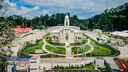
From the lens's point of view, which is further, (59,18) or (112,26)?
(59,18)

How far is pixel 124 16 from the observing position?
83812mm

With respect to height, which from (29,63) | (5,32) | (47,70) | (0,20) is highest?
(0,20)

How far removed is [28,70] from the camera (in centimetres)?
2380

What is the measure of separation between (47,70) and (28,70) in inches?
167

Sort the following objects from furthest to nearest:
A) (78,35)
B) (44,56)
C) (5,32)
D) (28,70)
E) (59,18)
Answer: (59,18) < (78,35) < (44,56) < (28,70) < (5,32)

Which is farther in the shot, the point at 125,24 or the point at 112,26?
the point at 112,26

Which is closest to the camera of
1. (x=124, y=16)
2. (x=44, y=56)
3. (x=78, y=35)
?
(x=44, y=56)

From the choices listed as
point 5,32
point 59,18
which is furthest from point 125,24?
point 5,32

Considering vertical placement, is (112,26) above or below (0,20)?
below

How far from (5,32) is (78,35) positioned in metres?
50.5

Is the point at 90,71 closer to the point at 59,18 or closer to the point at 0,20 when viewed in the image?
the point at 0,20

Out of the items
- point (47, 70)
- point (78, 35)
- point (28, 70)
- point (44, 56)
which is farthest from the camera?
point (78, 35)

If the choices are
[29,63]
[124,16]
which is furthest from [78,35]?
[124,16]

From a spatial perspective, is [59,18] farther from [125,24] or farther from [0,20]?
[0,20]
